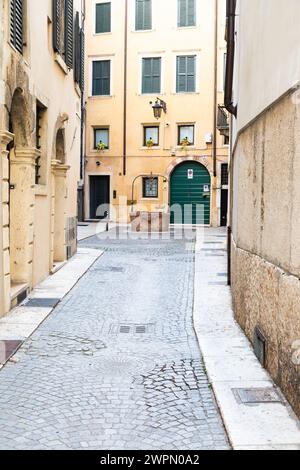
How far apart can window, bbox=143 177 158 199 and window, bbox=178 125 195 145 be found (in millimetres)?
2483

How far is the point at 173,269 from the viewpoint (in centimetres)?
1246

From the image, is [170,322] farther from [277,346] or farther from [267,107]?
[267,107]

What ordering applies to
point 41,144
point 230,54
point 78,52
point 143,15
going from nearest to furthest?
1. point 230,54
2. point 41,144
3. point 78,52
4. point 143,15

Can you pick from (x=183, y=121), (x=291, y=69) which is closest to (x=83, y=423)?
(x=291, y=69)

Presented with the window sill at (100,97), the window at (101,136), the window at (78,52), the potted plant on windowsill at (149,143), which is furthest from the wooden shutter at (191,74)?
the window at (78,52)

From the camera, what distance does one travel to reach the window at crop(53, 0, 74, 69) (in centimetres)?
1122

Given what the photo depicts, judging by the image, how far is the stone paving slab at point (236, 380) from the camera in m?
3.88

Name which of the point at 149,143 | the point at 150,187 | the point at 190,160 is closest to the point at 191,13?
the point at 149,143

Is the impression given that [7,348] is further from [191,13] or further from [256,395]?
[191,13]

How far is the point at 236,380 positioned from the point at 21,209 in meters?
5.55

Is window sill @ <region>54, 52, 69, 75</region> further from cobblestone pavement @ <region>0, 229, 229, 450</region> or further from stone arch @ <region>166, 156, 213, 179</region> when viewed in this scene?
stone arch @ <region>166, 156, 213, 179</region>

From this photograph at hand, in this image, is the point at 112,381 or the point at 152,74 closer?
the point at 112,381

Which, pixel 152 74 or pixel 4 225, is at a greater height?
pixel 152 74

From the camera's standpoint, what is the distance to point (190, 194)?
92.2ft
